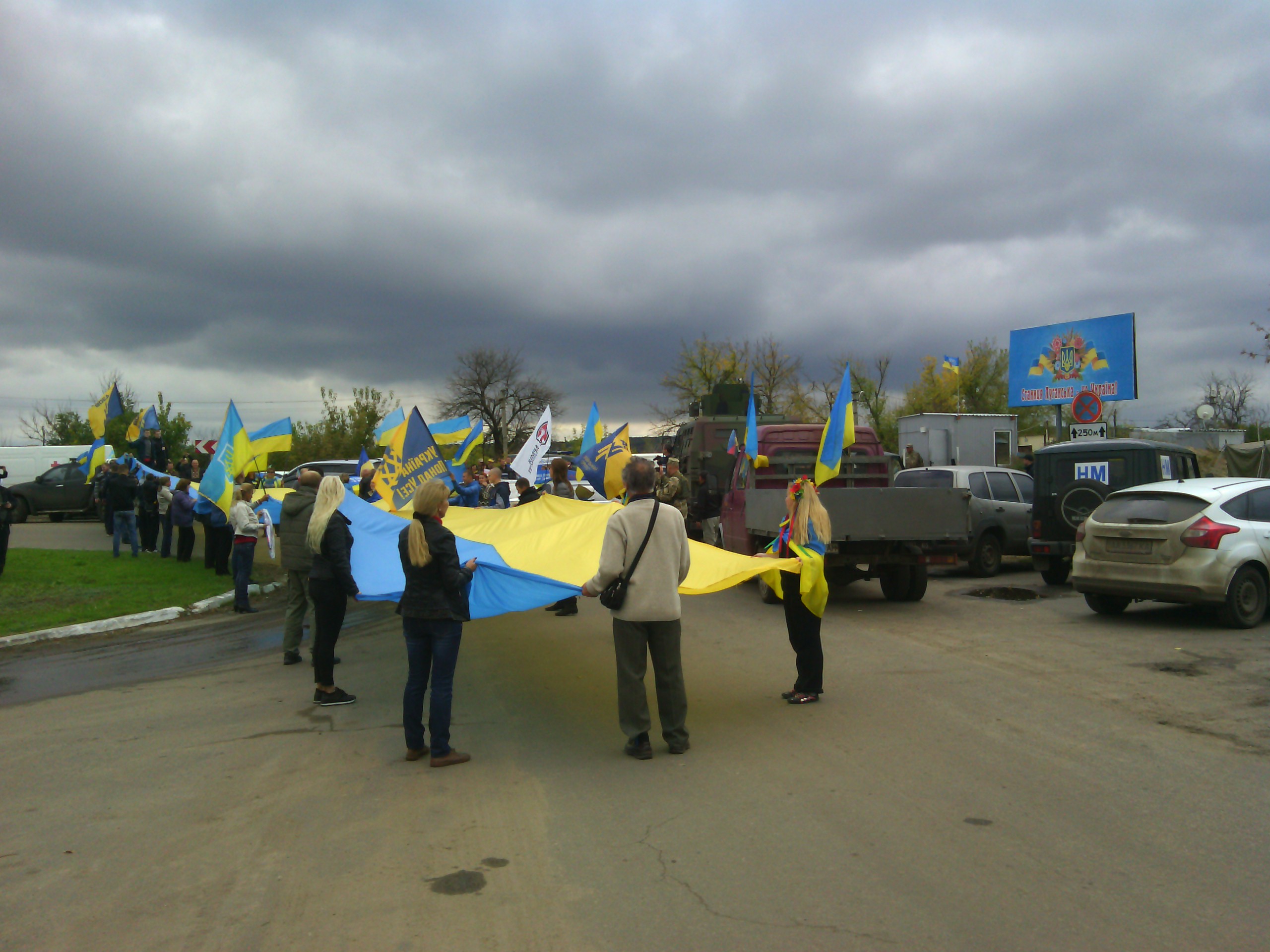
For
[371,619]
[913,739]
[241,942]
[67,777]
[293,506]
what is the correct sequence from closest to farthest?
1. [241,942]
2. [67,777]
3. [913,739]
4. [293,506]
5. [371,619]

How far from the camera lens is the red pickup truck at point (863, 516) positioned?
11172mm

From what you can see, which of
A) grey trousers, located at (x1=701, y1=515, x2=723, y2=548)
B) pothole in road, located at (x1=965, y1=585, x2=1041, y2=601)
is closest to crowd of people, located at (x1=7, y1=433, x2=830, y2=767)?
pothole in road, located at (x1=965, y1=585, x2=1041, y2=601)

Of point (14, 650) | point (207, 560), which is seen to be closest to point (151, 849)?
point (14, 650)

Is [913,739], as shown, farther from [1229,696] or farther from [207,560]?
[207,560]

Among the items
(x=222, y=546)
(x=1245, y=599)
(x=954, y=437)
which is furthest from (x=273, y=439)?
(x=954, y=437)

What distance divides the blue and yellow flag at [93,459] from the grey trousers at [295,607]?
1431 cm

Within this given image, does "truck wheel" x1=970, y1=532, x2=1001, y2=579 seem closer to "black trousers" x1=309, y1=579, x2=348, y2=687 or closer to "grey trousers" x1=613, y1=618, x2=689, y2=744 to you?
"grey trousers" x1=613, y1=618, x2=689, y2=744

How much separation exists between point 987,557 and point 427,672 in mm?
12428

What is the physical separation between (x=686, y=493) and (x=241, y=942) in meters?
12.4

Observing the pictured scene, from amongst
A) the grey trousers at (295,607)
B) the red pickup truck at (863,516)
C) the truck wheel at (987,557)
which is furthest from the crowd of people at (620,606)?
the truck wheel at (987,557)

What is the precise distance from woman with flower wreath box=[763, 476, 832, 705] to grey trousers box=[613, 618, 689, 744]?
4.55 ft

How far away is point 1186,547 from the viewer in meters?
9.86

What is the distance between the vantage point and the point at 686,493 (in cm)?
1560

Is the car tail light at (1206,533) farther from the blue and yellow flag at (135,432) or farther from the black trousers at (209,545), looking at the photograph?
the blue and yellow flag at (135,432)
